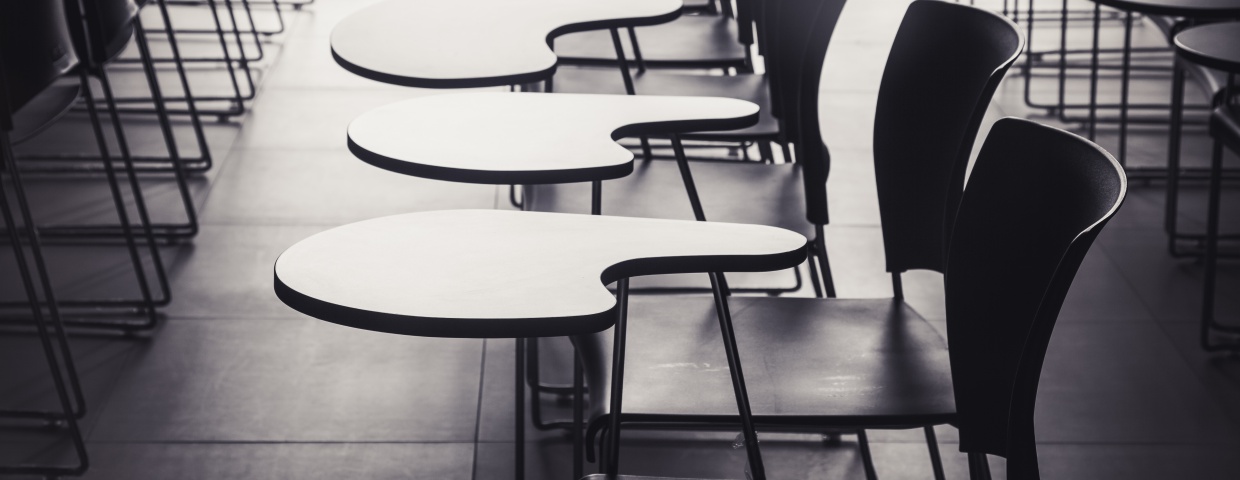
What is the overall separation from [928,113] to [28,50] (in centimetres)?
182

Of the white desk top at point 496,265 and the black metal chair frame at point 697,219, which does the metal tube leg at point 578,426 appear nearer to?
the black metal chair frame at point 697,219

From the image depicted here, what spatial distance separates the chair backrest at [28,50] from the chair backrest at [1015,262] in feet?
6.30

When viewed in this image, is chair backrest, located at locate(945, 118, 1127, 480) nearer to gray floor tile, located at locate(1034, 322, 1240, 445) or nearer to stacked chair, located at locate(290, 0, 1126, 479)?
stacked chair, located at locate(290, 0, 1126, 479)

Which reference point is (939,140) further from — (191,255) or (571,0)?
(191,255)

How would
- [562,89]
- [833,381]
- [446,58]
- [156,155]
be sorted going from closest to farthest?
[833,381] < [446,58] < [562,89] < [156,155]

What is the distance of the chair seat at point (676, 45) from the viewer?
322 centimetres

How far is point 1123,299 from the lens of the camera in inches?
127

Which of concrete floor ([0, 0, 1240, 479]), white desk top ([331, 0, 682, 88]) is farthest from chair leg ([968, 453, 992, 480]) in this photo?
white desk top ([331, 0, 682, 88])

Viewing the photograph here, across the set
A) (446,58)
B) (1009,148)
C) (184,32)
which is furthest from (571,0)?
(184,32)

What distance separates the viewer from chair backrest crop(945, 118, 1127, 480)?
3.95 ft

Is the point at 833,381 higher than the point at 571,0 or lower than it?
lower

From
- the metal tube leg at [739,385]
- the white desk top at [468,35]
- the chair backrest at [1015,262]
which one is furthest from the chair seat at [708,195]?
the chair backrest at [1015,262]

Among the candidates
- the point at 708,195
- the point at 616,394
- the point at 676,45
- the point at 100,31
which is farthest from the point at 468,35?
the point at 616,394

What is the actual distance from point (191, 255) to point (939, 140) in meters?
2.37
